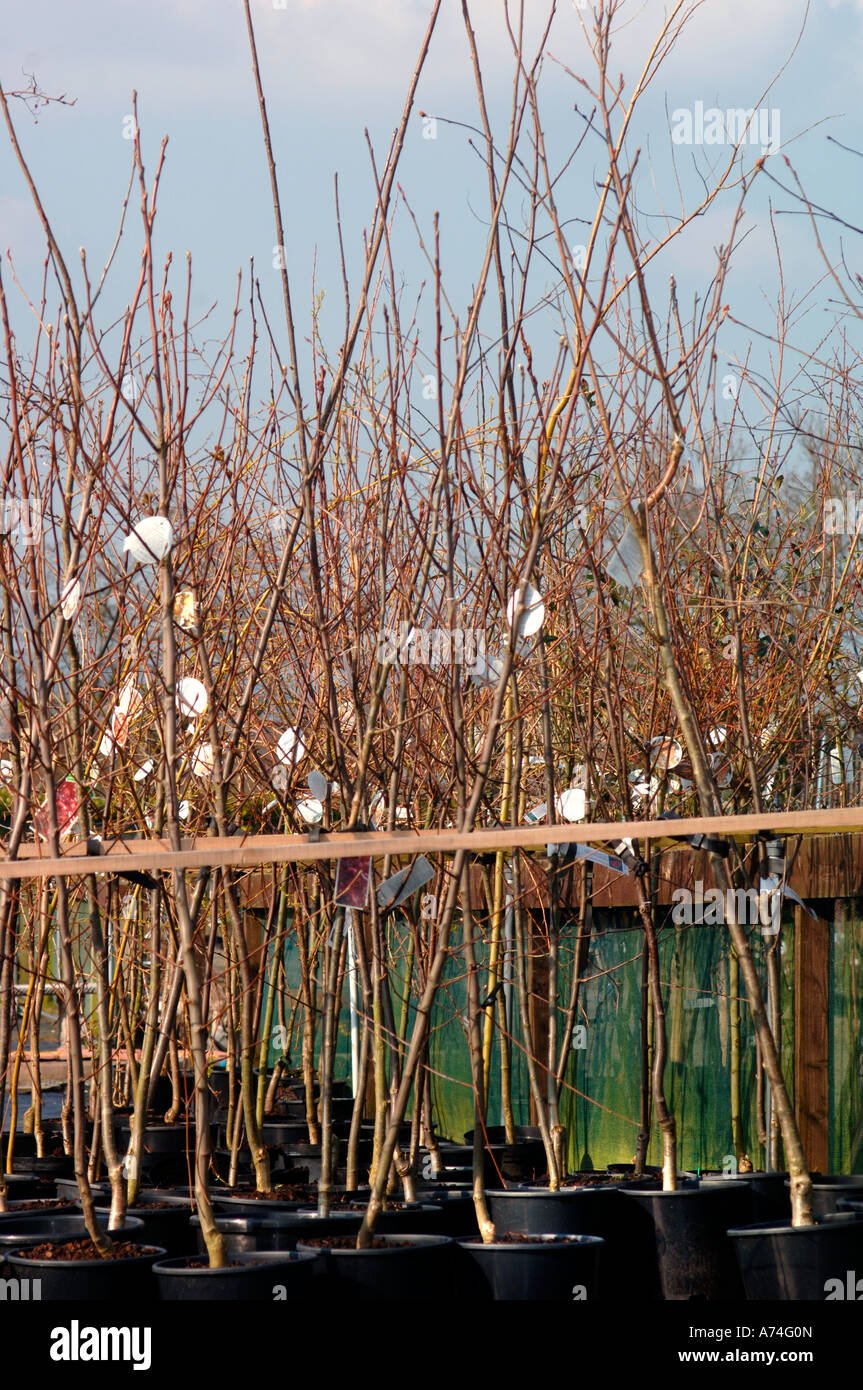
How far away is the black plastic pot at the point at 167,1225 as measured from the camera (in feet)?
13.6

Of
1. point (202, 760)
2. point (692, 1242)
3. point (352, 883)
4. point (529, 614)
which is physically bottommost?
point (692, 1242)

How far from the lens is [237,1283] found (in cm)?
331

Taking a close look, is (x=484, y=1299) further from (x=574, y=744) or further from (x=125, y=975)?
(x=125, y=975)

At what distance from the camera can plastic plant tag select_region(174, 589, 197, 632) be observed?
12.3 feet

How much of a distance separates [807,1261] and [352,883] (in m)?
1.48

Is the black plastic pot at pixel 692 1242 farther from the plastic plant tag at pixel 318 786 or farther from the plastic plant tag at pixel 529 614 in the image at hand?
the plastic plant tag at pixel 529 614

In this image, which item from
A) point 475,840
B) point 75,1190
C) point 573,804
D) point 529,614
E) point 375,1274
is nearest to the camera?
point 475,840

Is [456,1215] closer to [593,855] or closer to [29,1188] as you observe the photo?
[593,855]

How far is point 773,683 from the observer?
5.35m

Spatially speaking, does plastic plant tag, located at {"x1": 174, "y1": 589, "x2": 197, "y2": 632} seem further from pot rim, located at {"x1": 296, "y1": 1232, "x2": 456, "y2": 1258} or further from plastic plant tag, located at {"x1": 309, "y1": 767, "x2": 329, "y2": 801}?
pot rim, located at {"x1": 296, "y1": 1232, "x2": 456, "y2": 1258}

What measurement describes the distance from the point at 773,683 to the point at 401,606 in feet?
5.99

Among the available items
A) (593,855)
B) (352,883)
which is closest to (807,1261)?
(593,855)

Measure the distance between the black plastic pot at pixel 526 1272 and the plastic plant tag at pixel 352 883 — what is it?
3.26 ft
